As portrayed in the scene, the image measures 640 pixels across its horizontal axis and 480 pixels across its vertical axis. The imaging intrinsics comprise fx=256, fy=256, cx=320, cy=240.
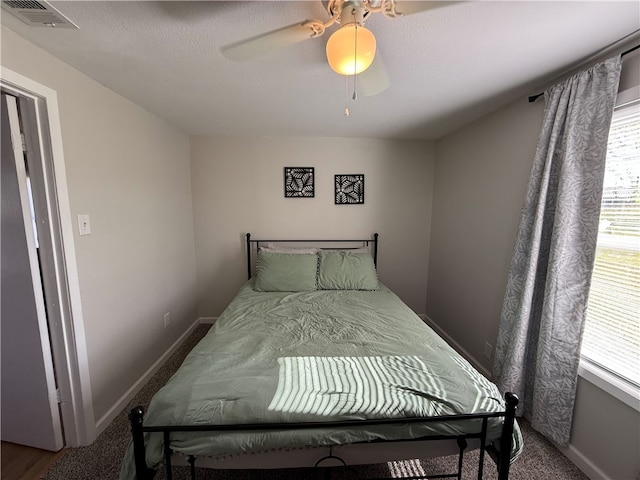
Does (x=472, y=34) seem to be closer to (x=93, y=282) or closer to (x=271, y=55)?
(x=271, y=55)

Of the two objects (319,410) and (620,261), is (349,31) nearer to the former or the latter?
(319,410)

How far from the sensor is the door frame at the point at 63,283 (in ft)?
4.36

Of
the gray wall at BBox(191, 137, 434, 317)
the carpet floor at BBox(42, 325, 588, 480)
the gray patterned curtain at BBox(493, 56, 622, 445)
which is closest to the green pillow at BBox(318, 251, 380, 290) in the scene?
the gray wall at BBox(191, 137, 434, 317)

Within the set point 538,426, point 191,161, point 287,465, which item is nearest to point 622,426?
point 538,426

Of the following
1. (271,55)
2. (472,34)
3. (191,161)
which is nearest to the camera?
(472,34)

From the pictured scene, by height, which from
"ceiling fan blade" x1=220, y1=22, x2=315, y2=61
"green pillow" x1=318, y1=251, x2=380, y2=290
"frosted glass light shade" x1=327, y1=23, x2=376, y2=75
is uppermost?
"ceiling fan blade" x1=220, y1=22, x2=315, y2=61

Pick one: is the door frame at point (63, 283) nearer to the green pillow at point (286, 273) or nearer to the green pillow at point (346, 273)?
the green pillow at point (286, 273)

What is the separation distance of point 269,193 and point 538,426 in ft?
9.67

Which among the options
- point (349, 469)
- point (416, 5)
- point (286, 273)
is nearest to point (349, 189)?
point (286, 273)

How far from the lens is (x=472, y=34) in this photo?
120cm

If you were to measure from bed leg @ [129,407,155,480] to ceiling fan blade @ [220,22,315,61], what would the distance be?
164cm

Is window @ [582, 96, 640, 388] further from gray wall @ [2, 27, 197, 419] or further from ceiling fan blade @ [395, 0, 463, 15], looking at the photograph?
gray wall @ [2, 27, 197, 419]

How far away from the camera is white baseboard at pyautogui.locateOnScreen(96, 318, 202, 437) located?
1.68 metres

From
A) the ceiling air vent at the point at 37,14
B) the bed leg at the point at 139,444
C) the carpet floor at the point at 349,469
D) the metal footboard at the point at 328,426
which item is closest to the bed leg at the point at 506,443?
the metal footboard at the point at 328,426
